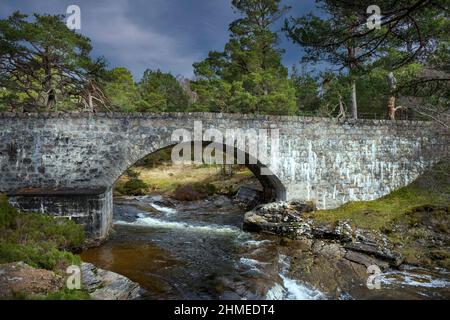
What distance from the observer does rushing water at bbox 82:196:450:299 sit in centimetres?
834

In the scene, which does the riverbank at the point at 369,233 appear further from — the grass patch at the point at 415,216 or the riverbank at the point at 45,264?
the riverbank at the point at 45,264

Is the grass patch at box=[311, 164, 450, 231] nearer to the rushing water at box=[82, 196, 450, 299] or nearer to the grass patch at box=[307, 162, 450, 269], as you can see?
the grass patch at box=[307, 162, 450, 269]

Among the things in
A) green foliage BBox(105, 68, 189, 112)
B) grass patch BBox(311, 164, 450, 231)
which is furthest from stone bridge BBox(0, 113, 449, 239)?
green foliage BBox(105, 68, 189, 112)

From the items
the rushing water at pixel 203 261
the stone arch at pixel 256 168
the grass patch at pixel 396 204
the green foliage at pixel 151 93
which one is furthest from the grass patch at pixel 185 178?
the grass patch at pixel 396 204

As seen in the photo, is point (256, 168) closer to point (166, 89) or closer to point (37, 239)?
point (37, 239)

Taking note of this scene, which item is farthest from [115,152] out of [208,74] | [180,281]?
[208,74]

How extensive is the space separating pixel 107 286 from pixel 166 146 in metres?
6.87

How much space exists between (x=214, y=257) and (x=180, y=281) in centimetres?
227

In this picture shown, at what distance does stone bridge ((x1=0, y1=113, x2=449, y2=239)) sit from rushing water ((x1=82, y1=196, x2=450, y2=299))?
180 centimetres

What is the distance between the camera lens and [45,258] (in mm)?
7848

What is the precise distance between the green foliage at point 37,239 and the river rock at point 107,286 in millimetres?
610

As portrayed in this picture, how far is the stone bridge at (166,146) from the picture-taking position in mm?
12344
